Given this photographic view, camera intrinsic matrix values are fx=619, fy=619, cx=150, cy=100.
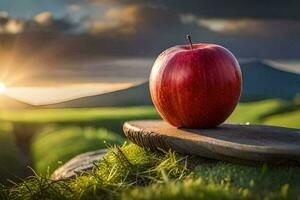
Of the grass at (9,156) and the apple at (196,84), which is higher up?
the apple at (196,84)

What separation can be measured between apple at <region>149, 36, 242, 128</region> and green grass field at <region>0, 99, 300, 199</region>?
44 centimetres

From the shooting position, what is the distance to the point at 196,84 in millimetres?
4910

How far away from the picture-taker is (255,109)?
1462cm

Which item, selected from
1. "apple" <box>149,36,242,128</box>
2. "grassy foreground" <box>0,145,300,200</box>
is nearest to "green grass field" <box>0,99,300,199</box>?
"grassy foreground" <box>0,145,300,200</box>

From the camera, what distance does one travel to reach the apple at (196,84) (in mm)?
4910

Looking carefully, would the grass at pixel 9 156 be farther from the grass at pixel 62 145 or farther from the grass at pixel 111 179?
the grass at pixel 111 179

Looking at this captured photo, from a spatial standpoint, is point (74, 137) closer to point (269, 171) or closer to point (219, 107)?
point (219, 107)

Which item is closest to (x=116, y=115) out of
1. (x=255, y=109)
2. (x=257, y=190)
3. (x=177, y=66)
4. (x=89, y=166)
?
(x=255, y=109)

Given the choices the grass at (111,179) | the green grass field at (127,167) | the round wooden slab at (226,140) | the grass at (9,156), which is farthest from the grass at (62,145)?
the grass at (111,179)

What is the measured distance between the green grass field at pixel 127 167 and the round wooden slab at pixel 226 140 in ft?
0.31

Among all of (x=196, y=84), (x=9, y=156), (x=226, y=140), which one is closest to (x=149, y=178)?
(x=226, y=140)

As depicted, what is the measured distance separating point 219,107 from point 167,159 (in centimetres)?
80

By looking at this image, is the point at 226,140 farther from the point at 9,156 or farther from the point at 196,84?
the point at 9,156

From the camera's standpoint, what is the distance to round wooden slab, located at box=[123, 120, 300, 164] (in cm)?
418
